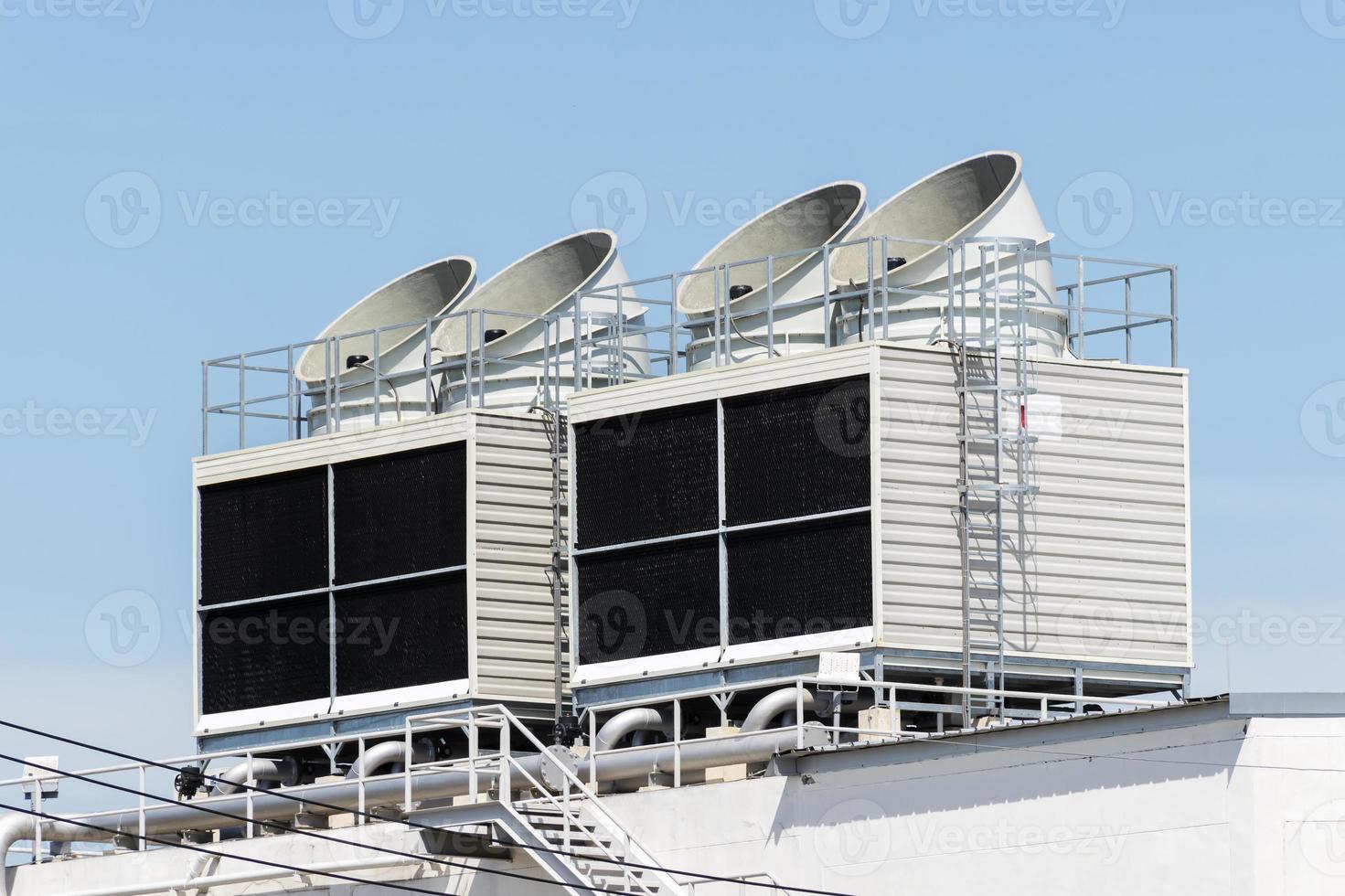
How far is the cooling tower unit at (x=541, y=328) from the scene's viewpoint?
144ft

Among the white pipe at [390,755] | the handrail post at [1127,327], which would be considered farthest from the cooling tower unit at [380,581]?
the handrail post at [1127,327]

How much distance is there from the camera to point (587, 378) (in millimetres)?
43625

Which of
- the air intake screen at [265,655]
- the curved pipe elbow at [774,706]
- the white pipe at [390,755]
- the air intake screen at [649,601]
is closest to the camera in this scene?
the curved pipe elbow at [774,706]

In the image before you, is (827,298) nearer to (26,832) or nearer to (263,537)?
(263,537)

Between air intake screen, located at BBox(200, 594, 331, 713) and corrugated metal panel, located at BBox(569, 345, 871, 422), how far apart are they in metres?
5.99

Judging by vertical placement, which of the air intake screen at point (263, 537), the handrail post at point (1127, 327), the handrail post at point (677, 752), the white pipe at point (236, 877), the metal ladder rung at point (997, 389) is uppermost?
the handrail post at point (1127, 327)

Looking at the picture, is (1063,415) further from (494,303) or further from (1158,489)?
(494,303)

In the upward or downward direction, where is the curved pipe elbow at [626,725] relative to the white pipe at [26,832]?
upward

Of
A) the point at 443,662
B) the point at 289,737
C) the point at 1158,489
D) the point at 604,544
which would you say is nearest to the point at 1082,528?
the point at 1158,489

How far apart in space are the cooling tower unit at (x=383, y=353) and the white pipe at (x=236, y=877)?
347 inches

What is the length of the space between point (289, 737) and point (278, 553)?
3.06 meters

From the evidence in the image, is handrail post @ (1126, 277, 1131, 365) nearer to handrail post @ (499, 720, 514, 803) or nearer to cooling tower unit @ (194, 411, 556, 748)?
cooling tower unit @ (194, 411, 556, 748)

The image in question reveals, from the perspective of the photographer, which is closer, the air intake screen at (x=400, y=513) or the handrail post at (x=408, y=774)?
the handrail post at (x=408, y=774)

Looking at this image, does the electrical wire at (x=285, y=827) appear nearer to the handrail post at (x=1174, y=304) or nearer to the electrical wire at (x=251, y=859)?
the electrical wire at (x=251, y=859)
